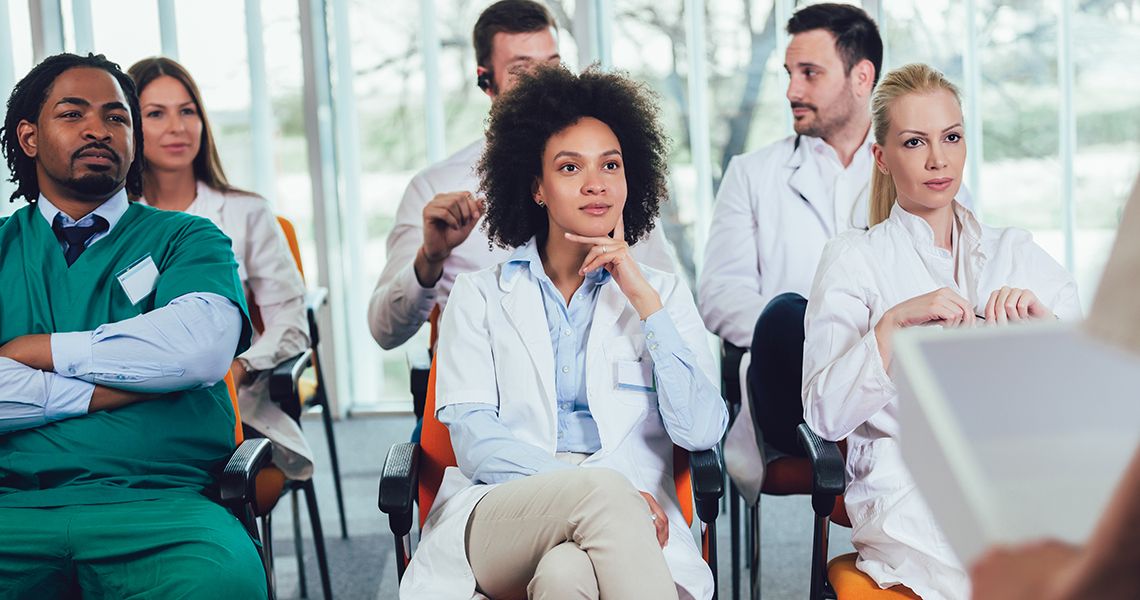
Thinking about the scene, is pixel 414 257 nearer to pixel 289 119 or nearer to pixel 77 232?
pixel 77 232

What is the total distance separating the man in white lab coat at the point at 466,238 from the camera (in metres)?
2.95

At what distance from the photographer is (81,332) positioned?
2.22m

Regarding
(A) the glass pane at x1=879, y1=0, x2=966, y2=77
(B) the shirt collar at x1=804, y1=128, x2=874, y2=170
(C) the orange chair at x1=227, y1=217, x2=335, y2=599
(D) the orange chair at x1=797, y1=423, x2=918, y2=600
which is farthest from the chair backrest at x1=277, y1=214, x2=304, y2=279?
(A) the glass pane at x1=879, y1=0, x2=966, y2=77

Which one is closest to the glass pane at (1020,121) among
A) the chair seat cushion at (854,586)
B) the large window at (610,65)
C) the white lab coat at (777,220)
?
the large window at (610,65)

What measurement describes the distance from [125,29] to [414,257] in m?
2.47

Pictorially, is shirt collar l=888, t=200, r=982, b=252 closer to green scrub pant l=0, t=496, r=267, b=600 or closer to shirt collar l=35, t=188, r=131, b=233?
green scrub pant l=0, t=496, r=267, b=600

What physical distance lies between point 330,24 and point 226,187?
172 centimetres

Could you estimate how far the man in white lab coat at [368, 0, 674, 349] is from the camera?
295 cm

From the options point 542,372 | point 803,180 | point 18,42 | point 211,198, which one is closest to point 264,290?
point 211,198

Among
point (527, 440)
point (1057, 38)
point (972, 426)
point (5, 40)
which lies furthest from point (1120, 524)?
point (5, 40)

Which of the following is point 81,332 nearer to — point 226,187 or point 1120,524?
point 226,187

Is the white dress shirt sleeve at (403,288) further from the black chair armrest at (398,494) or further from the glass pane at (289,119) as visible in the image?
the glass pane at (289,119)

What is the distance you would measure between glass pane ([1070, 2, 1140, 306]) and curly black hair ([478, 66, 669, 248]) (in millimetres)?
2670

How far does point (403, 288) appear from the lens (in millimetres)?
2936
